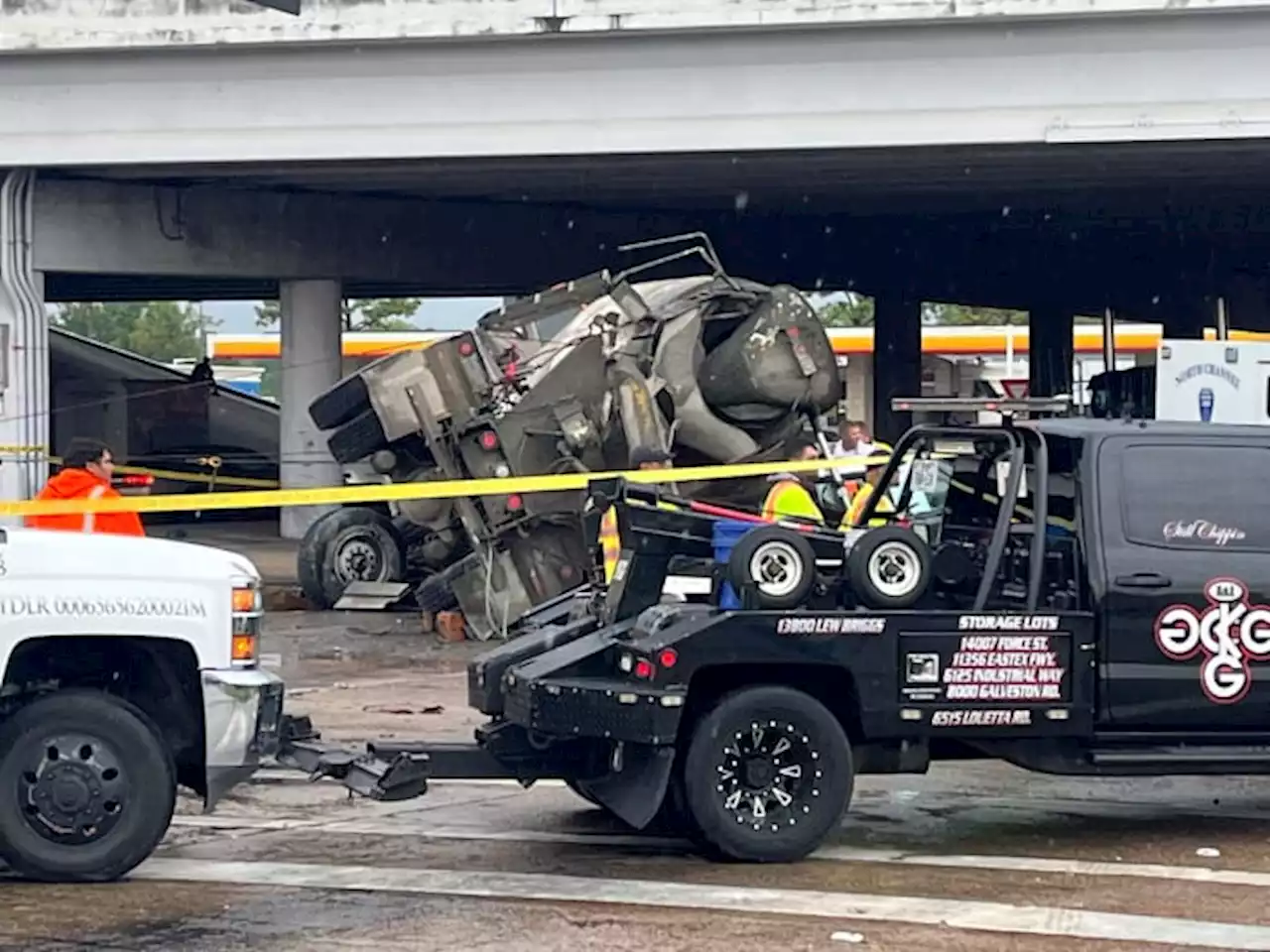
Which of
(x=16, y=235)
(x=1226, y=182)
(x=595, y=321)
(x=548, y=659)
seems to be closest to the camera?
(x=548, y=659)

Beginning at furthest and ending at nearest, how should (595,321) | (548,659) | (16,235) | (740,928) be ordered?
1. (16,235)
2. (595,321)
3. (548,659)
4. (740,928)

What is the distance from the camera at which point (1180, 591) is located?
29.2 ft

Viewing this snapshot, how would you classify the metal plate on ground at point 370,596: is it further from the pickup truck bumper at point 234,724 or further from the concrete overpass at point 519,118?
the pickup truck bumper at point 234,724

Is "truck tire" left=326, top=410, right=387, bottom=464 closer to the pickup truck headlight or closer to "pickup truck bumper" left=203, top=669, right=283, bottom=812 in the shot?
the pickup truck headlight

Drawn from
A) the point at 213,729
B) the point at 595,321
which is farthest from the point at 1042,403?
the point at 595,321

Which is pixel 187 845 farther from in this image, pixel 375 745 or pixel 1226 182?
pixel 1226 182

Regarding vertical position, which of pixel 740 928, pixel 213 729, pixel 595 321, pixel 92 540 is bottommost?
pixel 740 928

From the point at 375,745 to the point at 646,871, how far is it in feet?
4.20

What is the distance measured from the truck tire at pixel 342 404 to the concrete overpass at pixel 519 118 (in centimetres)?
557

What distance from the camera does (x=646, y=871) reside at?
852cm

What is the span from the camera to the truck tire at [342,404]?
17.7m

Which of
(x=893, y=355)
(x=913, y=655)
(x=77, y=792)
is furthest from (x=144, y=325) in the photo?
(x=913, y=655)

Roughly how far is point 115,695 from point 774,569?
271 centimetres

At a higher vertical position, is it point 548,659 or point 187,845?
point 548,659
